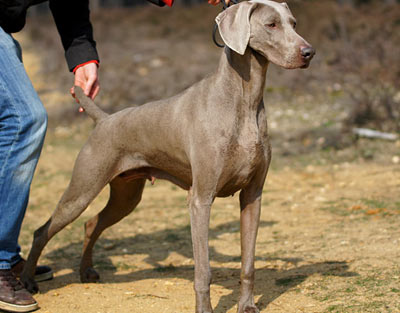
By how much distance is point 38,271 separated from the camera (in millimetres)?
4348

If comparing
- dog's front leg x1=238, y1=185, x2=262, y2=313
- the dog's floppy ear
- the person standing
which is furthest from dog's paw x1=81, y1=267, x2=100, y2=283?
the dog's floppy ear

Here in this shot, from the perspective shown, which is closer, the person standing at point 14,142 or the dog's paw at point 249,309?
the dog's paw at point 249,309

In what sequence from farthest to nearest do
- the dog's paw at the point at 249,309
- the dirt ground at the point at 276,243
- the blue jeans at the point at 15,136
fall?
the dirt ground at the point at 276,243
the blue jeans at the point at 15,136
the dog's paw at the point at 249,309

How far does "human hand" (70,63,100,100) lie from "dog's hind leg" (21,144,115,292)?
0.44 m

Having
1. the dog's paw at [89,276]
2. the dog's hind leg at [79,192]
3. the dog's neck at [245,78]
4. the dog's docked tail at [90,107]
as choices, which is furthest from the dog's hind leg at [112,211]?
the dog's neck at [245,78]

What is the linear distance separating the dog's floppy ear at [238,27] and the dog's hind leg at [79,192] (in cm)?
115

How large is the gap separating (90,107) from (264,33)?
1.42 m

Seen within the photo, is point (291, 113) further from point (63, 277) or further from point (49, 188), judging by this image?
point (63, 277)

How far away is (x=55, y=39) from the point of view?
19938mm

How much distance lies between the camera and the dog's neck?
10.7ft

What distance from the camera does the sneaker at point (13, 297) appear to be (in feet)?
11.8

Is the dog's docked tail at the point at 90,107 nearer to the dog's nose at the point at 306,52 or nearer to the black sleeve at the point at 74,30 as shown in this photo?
the black sleeve at the point at 74,30

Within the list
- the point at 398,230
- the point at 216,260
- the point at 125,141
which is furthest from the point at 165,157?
the point at 398,230

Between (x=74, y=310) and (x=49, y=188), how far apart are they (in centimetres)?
394
